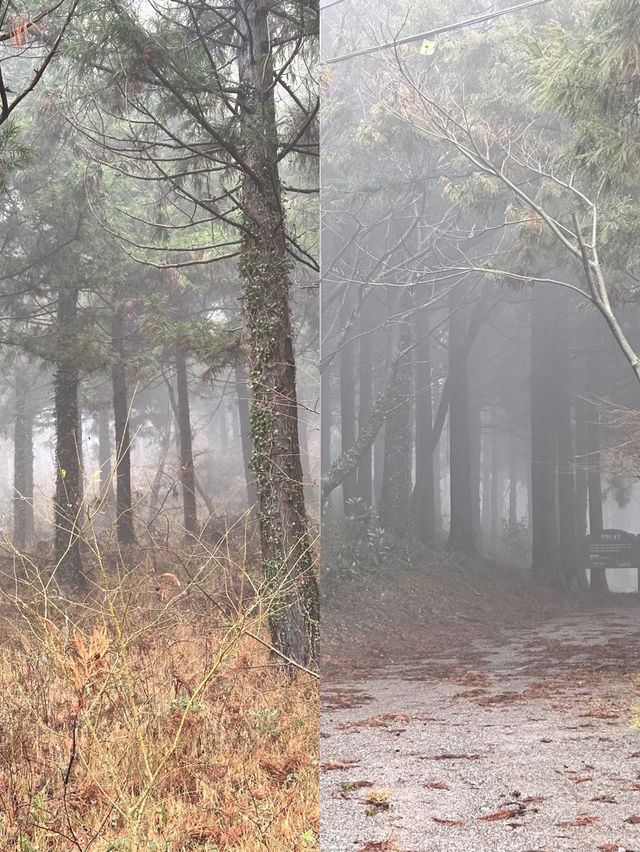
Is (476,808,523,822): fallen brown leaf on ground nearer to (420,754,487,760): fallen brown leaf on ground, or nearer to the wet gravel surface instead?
the wet gravel surface

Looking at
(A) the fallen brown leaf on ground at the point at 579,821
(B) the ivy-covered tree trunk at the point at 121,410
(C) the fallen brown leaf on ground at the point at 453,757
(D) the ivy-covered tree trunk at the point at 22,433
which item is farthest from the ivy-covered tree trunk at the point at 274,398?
(D) the ivy-covered tree trunk at the point at 22,433

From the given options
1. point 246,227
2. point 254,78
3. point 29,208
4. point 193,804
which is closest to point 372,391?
point 193,804

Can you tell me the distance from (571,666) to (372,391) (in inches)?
43.3

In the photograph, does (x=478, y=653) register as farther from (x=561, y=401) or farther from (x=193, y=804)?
(x=193, y=804)

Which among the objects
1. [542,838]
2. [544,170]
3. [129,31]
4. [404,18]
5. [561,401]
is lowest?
[542,838]

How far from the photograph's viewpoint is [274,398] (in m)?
5.99

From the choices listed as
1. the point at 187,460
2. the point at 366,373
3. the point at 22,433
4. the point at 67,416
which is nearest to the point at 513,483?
the point at 366,373

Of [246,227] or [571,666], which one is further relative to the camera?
[246,227]

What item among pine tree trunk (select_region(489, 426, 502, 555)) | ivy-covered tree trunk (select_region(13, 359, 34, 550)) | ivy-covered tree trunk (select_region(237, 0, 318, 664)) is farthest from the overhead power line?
ivy-covered tree trunk (select_region(13, 359, 34, 550))

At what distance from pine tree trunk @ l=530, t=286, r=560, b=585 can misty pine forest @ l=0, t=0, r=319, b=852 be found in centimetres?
101

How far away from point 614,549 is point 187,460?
11.1 meters

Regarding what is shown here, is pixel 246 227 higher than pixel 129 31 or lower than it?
lower

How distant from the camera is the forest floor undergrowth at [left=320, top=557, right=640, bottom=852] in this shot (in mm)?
2523

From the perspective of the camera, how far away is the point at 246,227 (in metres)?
6.17
